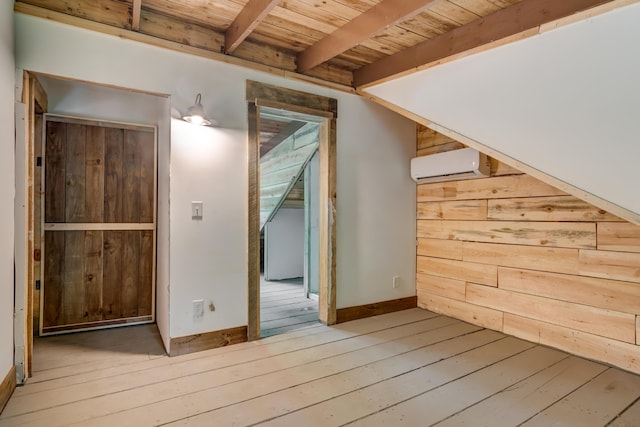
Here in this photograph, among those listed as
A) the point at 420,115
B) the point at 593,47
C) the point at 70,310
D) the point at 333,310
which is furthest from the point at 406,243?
the point at 70,310

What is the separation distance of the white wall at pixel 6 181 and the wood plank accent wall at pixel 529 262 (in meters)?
3.14

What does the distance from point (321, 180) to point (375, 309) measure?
1.32 metres

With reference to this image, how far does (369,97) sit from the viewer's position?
3.05m

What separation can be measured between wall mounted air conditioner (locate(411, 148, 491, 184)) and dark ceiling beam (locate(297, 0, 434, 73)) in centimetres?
129

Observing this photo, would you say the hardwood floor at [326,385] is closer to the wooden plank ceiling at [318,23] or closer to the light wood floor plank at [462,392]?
the light wood floor plank at [462,392]

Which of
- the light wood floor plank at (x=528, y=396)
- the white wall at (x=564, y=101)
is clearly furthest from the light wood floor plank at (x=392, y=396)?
the white wall at (x=564, y=101)

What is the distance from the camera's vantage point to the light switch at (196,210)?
2.31 metres

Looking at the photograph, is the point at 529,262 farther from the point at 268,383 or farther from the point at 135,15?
the point at 135,15

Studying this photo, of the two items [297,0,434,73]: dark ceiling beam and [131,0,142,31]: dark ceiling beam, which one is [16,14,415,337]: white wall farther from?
[297,0,434,73]: dark ceiling beam

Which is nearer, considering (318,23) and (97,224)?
(318,23)

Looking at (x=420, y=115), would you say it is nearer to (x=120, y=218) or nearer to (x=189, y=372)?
(x=189, y=372)

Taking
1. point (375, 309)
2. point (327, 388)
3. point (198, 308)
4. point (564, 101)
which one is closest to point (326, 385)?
point (327, 388)

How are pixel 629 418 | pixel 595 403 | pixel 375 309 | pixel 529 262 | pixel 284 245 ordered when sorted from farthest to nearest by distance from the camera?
1. pixel 284 245
2. pixel 375 309
3. pixel 529 262
4. pixel 595 403
5. pixel 629 418

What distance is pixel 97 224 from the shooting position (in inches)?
116
